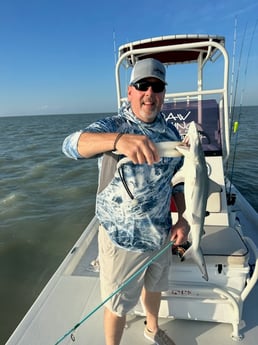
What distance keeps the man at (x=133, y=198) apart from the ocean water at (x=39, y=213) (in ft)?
7.52

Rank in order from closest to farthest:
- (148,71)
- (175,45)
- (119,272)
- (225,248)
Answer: (148,71), (119,272), (225,248), (175,45)

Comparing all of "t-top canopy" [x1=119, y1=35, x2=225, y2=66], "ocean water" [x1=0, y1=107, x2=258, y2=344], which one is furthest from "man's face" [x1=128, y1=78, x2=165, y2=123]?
"ocean water" [x1=0, y1=107, x2=258, y2=344]

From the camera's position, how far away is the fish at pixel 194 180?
138cm

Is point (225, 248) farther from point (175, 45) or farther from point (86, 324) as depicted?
point (175, 45)

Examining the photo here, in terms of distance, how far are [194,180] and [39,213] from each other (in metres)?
6.32

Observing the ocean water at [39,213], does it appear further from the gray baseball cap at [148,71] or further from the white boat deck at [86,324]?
the gray baseball cap at [148,71]

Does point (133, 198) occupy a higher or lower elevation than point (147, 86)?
lower

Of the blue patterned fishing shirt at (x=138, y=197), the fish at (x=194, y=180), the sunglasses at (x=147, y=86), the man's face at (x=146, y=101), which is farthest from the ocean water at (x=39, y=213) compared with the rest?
the sunglasses at (x=147, y=86)

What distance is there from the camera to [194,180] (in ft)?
4.97

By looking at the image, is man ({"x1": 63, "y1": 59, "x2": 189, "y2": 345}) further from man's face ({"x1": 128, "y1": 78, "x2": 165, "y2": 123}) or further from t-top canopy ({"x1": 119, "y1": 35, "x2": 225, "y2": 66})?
t-top canopy ({"x1": 119, "y1": 35, "x2": 225, "y2": 66})

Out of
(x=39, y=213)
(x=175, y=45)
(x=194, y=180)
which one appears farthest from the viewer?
(x=39, y=213)

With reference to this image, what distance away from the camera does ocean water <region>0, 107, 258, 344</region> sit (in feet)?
13.9

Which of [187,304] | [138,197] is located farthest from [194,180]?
[187,304]

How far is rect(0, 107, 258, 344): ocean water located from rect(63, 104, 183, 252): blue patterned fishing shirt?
257cm
